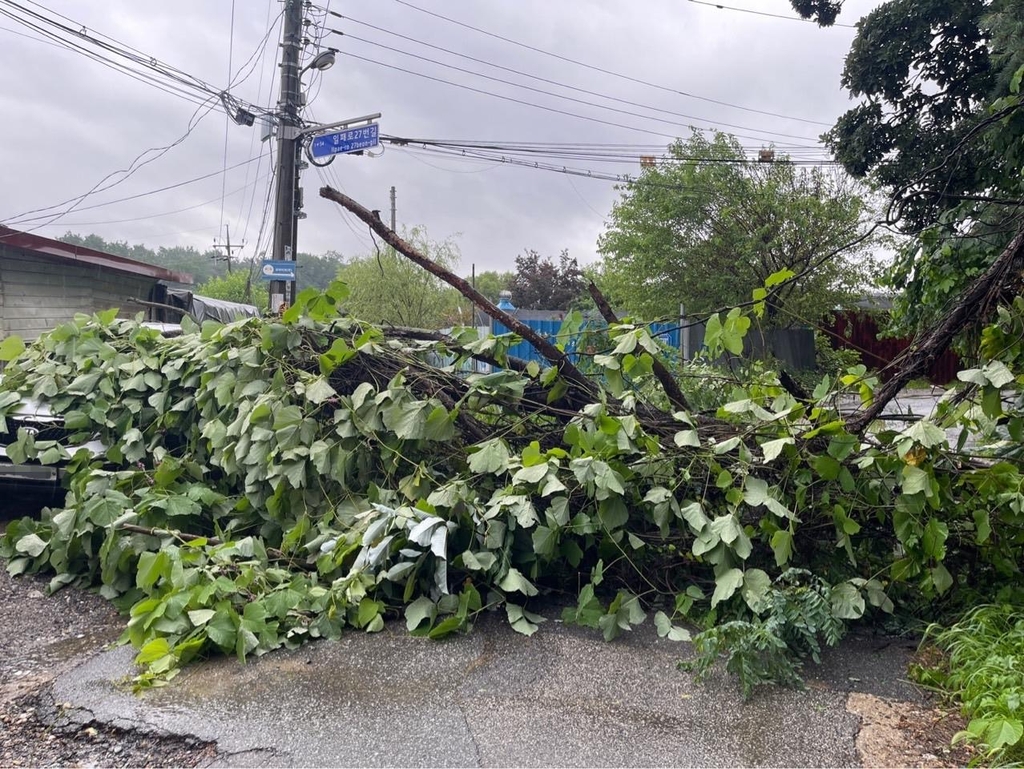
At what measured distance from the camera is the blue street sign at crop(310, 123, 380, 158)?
10930 millimetres

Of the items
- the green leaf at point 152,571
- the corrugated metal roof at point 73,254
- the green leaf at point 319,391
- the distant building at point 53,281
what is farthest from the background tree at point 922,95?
the corrugated metal roof at point 73,254

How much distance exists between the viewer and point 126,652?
3354 millimetres

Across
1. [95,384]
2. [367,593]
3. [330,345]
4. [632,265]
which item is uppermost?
[632,265]

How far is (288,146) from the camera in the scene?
479 inches

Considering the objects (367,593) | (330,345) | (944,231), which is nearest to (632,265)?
(944,231)

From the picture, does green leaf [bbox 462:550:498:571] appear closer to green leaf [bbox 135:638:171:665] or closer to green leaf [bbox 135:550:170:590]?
green leaf [bbox 135:638:171:665]

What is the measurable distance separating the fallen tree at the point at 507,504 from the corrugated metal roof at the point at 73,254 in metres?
8.34

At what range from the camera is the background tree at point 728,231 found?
16.3m

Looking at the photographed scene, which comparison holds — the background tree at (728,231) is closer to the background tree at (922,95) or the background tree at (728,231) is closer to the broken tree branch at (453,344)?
the background tree at (922,95)

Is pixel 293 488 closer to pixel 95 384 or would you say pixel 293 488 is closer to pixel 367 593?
pixel 367 593

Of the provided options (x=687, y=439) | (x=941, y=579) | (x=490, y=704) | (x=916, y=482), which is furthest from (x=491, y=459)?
(x=941, y=579)

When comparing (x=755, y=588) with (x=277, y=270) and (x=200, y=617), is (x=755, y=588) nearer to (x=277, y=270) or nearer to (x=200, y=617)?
(x=200, y=617)

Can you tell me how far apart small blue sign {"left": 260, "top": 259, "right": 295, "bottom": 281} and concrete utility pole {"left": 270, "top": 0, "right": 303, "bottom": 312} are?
0.71 meters

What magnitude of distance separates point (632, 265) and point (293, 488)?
14346mm
